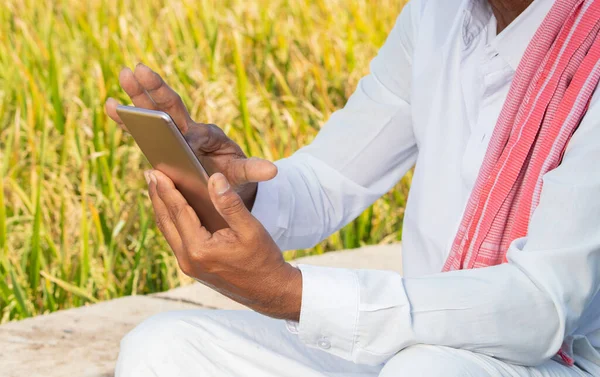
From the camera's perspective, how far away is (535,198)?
4.41 feet

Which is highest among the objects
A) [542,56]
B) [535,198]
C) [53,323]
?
[542,56]

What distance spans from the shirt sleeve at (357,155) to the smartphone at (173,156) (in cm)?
35

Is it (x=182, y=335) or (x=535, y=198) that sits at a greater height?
(x=535, y=198)

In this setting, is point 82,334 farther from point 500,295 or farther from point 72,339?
point 500,295

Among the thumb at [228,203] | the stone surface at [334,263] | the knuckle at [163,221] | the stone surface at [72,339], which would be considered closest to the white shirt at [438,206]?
the thumb at [228,203]

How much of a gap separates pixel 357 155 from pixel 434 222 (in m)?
0.21

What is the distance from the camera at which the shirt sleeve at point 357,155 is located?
175 centimetres

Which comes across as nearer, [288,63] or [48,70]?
[48,70]

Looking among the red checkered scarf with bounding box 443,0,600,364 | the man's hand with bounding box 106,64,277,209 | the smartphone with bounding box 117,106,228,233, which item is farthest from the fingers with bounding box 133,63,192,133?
the red checkered scarf with bounding box 443,0,600,364

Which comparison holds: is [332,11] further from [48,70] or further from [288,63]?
[48,70]

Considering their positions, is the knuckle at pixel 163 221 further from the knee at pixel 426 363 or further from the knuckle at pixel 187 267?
the knee at pixel 426 363

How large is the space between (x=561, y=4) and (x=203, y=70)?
2524 mm

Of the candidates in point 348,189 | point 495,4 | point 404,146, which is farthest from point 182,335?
point 495,4

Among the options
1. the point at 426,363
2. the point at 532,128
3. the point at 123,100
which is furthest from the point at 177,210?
the point at 123,100
